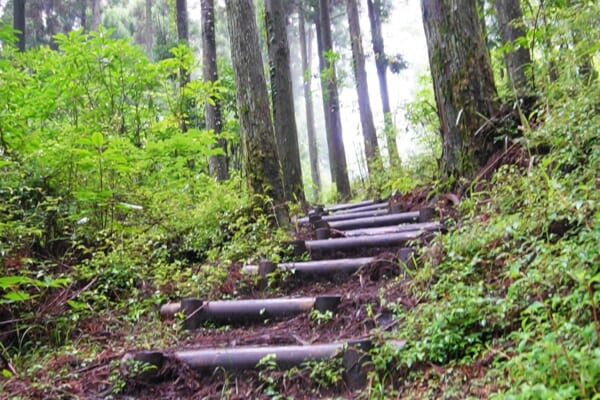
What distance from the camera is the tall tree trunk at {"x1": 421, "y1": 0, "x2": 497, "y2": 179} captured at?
15.3 feet

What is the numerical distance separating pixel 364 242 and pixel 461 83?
78.8 inches

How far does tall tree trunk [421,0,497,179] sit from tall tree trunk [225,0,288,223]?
1.95 metres

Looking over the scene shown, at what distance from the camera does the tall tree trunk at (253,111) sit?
5.52 meters

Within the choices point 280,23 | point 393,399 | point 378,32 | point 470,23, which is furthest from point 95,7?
point 393,399

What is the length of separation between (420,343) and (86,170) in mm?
3958

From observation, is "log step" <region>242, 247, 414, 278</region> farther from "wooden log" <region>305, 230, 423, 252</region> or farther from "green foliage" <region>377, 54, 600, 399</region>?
"green foliage" <region>377, 54, 600, 399</region>

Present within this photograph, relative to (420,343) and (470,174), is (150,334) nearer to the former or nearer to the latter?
(420,343)

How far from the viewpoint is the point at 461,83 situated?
476cm

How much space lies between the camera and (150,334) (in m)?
3.39

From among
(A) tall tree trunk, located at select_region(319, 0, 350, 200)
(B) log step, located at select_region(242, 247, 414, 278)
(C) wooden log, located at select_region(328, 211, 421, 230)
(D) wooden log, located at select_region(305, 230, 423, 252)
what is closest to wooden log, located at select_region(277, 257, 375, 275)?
(B) log step, located at select_region(242, 247, 414, 278)

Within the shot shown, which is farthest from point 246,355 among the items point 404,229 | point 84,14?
point 84,14

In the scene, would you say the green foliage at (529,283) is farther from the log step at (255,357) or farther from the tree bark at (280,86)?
the tree bark at (280,86)

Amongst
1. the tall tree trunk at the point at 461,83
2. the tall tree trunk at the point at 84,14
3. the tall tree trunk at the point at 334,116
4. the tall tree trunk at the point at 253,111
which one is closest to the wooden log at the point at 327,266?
the tall tree trunk at the point at 253,111

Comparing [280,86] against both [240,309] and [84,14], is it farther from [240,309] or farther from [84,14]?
[84,14]
